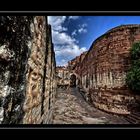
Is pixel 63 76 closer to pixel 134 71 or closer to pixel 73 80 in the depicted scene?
pixel 73 80

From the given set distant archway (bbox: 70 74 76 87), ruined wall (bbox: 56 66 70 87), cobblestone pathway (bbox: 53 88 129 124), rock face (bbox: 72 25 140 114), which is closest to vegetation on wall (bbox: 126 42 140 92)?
rock face (bbox: 72 25 140 114)

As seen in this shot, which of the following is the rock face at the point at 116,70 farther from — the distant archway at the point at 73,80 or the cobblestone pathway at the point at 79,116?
the distant archway at the point at 73,80

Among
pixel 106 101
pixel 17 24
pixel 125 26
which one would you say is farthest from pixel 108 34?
pixel 17 24

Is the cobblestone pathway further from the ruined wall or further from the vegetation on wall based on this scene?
the ruined wall

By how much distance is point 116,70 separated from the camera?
987 cm

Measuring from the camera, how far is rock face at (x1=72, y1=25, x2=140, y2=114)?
9.05 metres

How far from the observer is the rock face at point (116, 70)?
905 centimetres

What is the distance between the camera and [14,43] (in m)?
1.19

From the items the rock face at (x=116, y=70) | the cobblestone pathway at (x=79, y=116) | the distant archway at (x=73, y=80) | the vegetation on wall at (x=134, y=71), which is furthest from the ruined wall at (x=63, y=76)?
the vegetation on wall at (x=134, y=71)

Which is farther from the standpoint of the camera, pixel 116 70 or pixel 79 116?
pixel 116 70

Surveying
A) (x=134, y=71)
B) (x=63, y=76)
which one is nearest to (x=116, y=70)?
(x=134, y=71)
